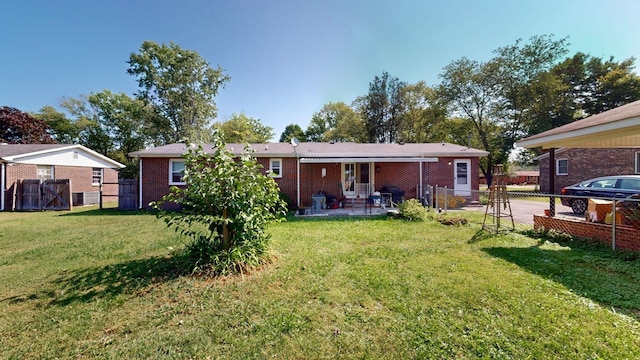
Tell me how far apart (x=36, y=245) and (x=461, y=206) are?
17.1 meters

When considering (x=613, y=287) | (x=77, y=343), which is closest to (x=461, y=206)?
(x=613, y=287)

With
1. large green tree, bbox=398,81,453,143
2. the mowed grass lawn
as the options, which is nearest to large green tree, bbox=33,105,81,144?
the mowed grass lawn

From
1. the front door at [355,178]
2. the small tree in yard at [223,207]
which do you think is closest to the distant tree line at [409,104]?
the front door at [355,178]

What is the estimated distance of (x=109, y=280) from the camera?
14.2ft

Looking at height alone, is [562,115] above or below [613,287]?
above

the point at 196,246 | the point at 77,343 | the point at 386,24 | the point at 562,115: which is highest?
the point at 386,24

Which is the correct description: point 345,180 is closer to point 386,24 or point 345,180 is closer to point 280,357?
point 386,24

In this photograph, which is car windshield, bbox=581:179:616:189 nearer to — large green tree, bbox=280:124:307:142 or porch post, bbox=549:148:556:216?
porch post, bbox=549:148:556:216

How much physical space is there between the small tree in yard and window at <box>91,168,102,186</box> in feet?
71.1

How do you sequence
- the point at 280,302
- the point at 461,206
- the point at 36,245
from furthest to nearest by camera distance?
1. the point at 461,206
2. the point at 36,245
3. the point at 280,302

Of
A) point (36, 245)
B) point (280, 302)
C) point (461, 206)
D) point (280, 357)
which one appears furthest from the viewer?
point (461, 206)

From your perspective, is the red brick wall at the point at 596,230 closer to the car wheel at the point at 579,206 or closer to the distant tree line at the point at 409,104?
the car wheel at the point at 579,206

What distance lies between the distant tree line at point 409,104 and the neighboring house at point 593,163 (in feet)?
22.7

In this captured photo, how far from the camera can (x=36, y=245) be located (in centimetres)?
668
